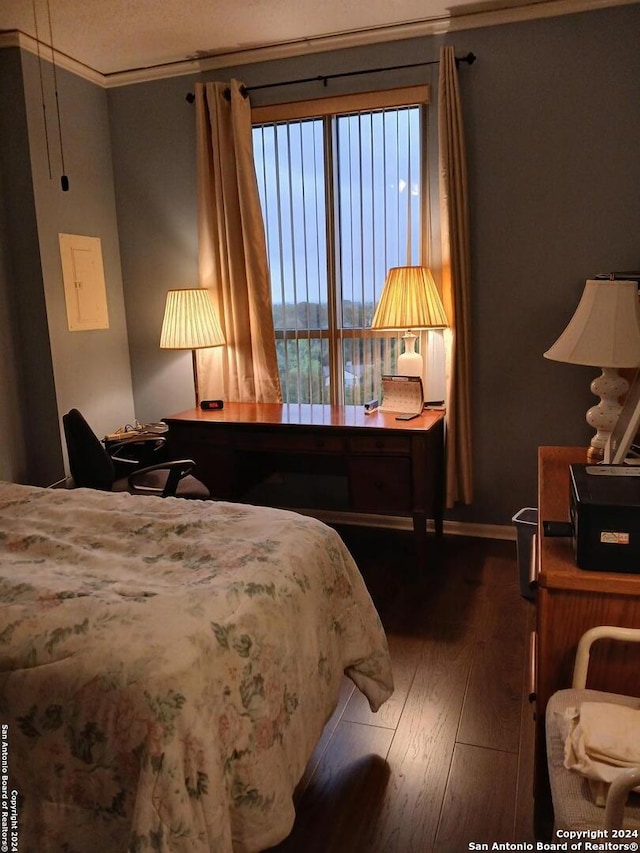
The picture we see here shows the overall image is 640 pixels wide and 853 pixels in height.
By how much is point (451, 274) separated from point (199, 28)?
177 centimetres

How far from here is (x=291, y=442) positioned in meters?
3.17

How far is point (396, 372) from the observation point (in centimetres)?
355

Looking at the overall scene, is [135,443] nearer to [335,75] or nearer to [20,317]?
[20,317]

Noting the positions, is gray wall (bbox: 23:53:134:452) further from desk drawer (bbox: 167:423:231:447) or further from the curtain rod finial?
the curtain rod finial

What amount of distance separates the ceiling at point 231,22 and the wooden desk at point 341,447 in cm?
194

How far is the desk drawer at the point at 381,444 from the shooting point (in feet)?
9.77

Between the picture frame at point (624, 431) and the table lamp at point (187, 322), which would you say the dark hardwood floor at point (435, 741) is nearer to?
the picture frame at point (624, 431)

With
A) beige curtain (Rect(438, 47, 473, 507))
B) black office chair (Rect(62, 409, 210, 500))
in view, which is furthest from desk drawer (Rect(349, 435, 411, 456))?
black office chair (Rect(62, 409, 210, 500))

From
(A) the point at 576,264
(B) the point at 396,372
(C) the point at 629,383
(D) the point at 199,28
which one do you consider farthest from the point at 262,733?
(D) the point at 199,28

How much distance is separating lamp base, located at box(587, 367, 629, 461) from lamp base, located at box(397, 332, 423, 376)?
1.21 metres

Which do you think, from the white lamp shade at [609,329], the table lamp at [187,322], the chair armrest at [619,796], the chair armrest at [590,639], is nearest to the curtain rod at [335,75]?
the table lamp at [187,322]

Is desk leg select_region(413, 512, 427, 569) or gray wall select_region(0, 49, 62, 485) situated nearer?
desk leg select_region(413, 512, 427, 569)

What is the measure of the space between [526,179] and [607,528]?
237 cm

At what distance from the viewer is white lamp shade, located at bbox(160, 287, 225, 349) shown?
349 centimetres
